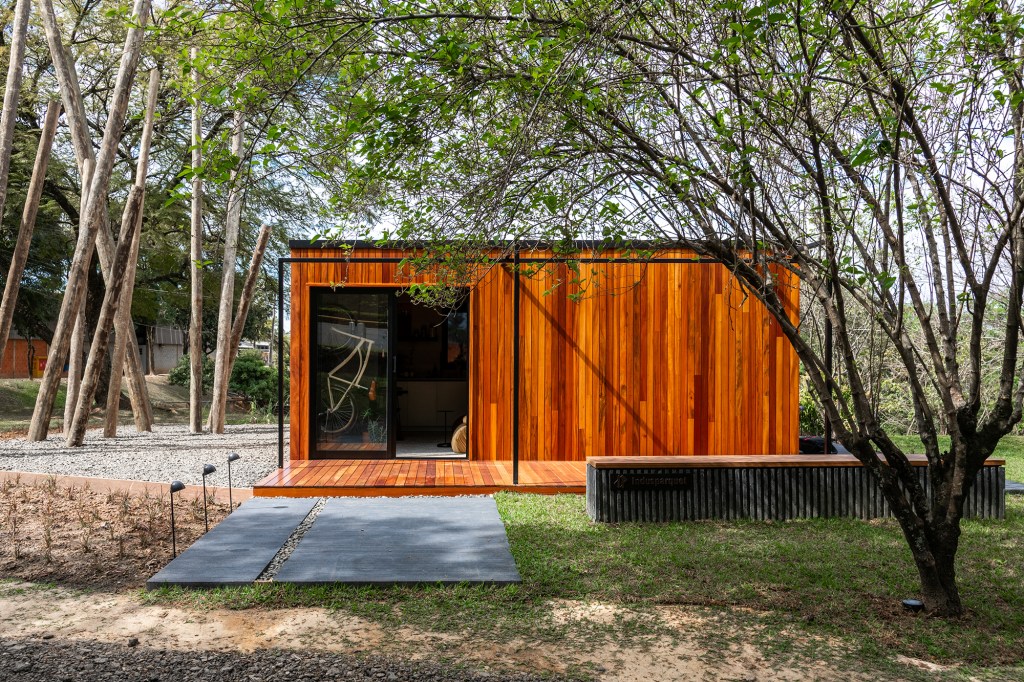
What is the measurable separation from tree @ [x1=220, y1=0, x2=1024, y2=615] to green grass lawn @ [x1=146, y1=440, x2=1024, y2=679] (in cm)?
38

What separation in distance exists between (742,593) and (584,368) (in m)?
4.38

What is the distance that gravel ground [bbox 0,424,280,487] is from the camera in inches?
319

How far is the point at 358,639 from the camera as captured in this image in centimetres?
340

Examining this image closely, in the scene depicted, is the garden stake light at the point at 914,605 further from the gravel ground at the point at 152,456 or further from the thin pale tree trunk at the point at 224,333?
the thin pale tree trunk at the point at 224,333

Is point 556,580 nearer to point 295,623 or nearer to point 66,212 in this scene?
point 295,623

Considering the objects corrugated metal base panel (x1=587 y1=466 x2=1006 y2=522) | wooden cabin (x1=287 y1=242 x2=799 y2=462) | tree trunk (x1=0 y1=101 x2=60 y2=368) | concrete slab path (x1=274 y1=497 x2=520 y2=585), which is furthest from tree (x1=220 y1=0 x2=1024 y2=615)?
tree trunk (x1=0 y1=101 x2=60 y2=368)

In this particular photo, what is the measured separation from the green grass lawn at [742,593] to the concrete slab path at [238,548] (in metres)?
0.17

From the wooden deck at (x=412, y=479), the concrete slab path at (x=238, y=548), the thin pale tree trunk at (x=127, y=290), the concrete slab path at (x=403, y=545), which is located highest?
the thin pale tree trunk at (x=127, y=290)

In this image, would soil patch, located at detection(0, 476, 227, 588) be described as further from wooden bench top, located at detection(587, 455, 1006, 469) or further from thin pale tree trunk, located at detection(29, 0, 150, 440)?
thin pale tree trunk, located at detection(29, 0, 150, 440)

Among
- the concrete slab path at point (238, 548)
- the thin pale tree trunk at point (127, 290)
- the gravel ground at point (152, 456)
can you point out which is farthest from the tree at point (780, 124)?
the thin pale tree trunk at point (127, 290)

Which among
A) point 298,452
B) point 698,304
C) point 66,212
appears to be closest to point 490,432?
point 298,452

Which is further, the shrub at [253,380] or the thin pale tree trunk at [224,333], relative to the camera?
the shrub at [253,380]

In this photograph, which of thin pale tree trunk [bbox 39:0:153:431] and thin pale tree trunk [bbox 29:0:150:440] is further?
thin pale tree trunk [bbox 39:0:153:431]

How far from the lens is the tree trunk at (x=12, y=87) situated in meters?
9.64
